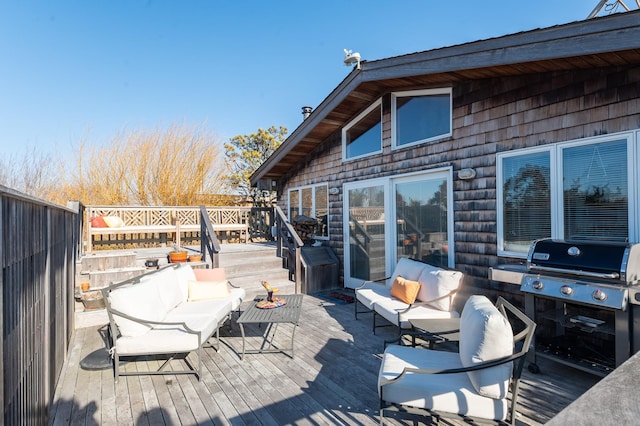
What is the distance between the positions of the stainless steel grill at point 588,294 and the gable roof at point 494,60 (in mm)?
1769

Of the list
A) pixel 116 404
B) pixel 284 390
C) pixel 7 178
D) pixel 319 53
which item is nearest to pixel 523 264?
pixel 284 390

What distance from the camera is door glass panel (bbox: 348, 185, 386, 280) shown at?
6.04 m

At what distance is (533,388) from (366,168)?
14.0 feet

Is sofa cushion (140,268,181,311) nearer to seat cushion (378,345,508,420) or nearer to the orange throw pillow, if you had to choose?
seat cushion (378,345,508,420)

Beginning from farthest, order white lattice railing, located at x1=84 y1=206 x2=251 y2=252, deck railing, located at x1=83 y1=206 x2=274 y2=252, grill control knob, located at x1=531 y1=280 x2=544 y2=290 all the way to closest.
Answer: deck railing, located at x1=83 y1=206 x2=274 y2=252, white lattice railing, located at x1=84 y1=206 x2=251 y2=252, grill control knob, located at x1=531 y1=280 x2=544 y2=290

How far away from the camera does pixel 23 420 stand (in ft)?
6.05

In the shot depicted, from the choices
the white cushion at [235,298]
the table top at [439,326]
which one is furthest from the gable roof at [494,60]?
the white cushion at [235,298]

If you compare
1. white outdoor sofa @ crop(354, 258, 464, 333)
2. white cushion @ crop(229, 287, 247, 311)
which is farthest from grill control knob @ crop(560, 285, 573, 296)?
white cushion @ crop(229, 287, 247, 311)

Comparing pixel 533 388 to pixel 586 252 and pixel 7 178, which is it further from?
pixel 7 178

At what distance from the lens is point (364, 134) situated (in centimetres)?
644

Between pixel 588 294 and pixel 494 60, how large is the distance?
8.43 ft

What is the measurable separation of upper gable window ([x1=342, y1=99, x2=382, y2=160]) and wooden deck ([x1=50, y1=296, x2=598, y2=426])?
3683 millimetres

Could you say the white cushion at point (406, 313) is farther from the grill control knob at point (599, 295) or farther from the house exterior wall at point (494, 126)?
the grill control knob at point (599, 295)

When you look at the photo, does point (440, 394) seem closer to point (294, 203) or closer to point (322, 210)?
point (322, 210)
